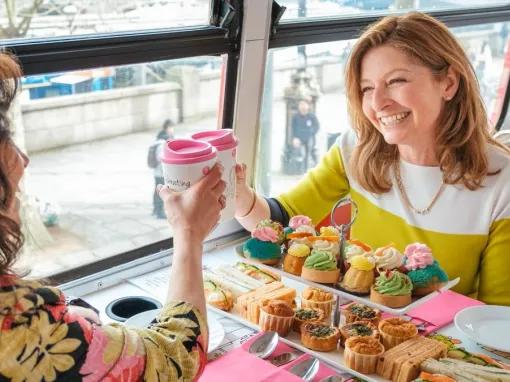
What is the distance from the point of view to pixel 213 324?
4.88 feet

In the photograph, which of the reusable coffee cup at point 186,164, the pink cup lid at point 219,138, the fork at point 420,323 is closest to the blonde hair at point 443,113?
the fork at point 420,323

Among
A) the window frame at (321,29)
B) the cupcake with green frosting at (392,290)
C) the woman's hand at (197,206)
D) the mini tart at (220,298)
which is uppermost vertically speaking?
the window frame at (321,29)

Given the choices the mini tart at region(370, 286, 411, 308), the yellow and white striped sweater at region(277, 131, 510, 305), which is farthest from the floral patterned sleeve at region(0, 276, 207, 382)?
the yellow and white striped sweater at region(277, 131, 510, 305)

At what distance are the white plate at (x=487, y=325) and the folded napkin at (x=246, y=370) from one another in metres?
0.32

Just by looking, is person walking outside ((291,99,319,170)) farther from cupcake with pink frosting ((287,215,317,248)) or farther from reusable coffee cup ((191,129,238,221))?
reusable coffee cup ((191,129,238,221))

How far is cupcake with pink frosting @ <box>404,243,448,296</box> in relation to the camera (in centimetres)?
138

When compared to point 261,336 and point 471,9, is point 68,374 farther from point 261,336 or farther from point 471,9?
point 471,9

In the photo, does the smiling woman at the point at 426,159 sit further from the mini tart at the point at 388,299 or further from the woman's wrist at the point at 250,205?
the mini tart at the point at 388,299

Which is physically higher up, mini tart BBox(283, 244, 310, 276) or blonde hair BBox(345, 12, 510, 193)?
blonde hair BBox(345, 12, 510, 193)

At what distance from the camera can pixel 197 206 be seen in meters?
1.16

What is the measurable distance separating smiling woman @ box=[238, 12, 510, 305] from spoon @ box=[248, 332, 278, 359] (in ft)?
1.37

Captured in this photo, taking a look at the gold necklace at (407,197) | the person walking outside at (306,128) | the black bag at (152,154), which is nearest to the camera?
the gold necklace at (407,197)

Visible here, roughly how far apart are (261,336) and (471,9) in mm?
2137

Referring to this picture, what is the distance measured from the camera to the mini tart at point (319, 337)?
53.3 inches
